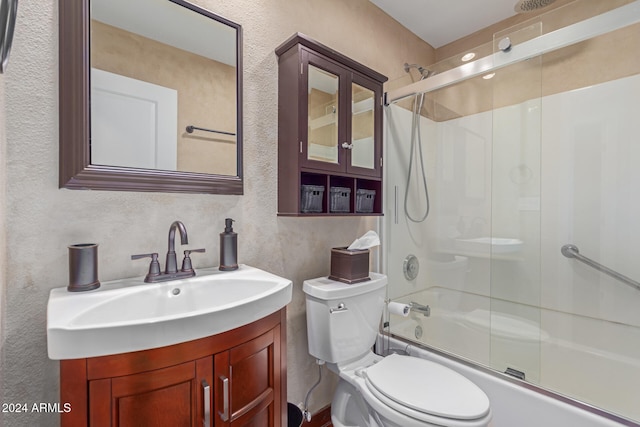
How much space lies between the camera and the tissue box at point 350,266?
1437 mm

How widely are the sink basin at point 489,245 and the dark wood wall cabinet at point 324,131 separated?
77 cm

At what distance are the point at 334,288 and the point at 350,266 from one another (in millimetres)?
145

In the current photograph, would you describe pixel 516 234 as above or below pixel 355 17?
below

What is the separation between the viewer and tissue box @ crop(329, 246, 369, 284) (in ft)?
4.71

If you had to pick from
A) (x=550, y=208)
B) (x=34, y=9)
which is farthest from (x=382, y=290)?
(x=34, y=9)

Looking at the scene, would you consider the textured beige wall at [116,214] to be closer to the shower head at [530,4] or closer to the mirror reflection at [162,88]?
the mirror reflection at [162,88]

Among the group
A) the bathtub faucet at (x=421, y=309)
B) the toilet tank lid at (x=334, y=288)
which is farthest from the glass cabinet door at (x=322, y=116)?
the bathtub faucet at (x=421, y=309)

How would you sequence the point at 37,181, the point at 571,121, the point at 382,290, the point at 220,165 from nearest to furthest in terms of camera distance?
the point at 37,181 → the point at 220,165 → the point at 382,290 → the point at 571,121

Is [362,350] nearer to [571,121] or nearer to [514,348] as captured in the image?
[514,348]

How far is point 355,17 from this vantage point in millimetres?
1868

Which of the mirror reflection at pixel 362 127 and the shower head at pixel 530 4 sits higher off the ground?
the shower head at pixel 530 4

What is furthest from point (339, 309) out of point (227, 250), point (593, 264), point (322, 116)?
point (593, 264)

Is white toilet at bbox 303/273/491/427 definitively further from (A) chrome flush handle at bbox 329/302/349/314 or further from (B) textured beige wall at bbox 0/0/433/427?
(B) textured beige wall at bbox 0/0/433/427

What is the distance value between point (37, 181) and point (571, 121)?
103 inches
